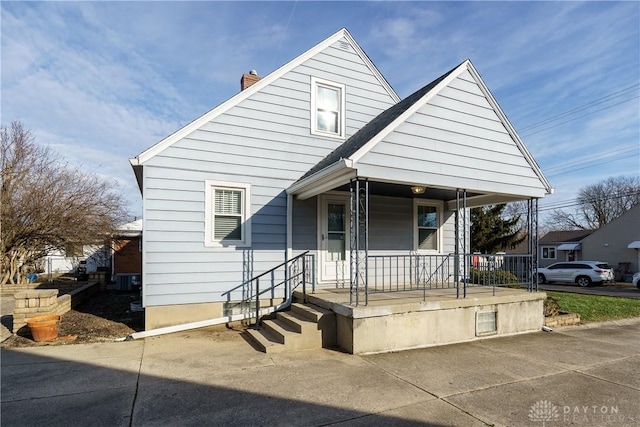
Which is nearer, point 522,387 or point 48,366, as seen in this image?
point 522,387

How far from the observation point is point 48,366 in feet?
16.3

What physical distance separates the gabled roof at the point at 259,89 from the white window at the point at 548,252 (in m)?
32.8

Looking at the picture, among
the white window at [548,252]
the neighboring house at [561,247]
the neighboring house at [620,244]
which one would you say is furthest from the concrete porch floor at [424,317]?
the white window at [548,252]

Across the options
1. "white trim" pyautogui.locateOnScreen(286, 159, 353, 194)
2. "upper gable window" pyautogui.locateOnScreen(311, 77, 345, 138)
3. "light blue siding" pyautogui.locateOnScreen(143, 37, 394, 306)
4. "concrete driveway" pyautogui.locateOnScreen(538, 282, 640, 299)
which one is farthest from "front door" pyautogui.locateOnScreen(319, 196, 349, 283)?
"concrete driveway" pyautogui.locateOnScreen(538, 282, 640, 299)

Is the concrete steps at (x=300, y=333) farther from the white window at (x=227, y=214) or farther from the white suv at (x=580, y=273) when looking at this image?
the white suv at (x=580, y=273)

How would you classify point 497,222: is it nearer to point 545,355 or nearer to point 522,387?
point 545,355

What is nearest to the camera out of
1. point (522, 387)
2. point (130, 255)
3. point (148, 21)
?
point (522, 387)

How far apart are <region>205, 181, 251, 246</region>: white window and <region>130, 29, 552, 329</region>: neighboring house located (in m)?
0.02

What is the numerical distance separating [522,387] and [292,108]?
678cm

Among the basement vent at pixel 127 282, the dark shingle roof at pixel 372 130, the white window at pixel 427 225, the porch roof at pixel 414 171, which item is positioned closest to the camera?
the porch roof at pixel 414 171

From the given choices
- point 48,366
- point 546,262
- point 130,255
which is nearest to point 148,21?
point 48,366

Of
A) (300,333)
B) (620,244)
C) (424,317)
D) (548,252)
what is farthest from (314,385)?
(548,252)

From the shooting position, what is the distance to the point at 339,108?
28.8 feet

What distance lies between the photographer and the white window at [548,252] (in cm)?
3409
